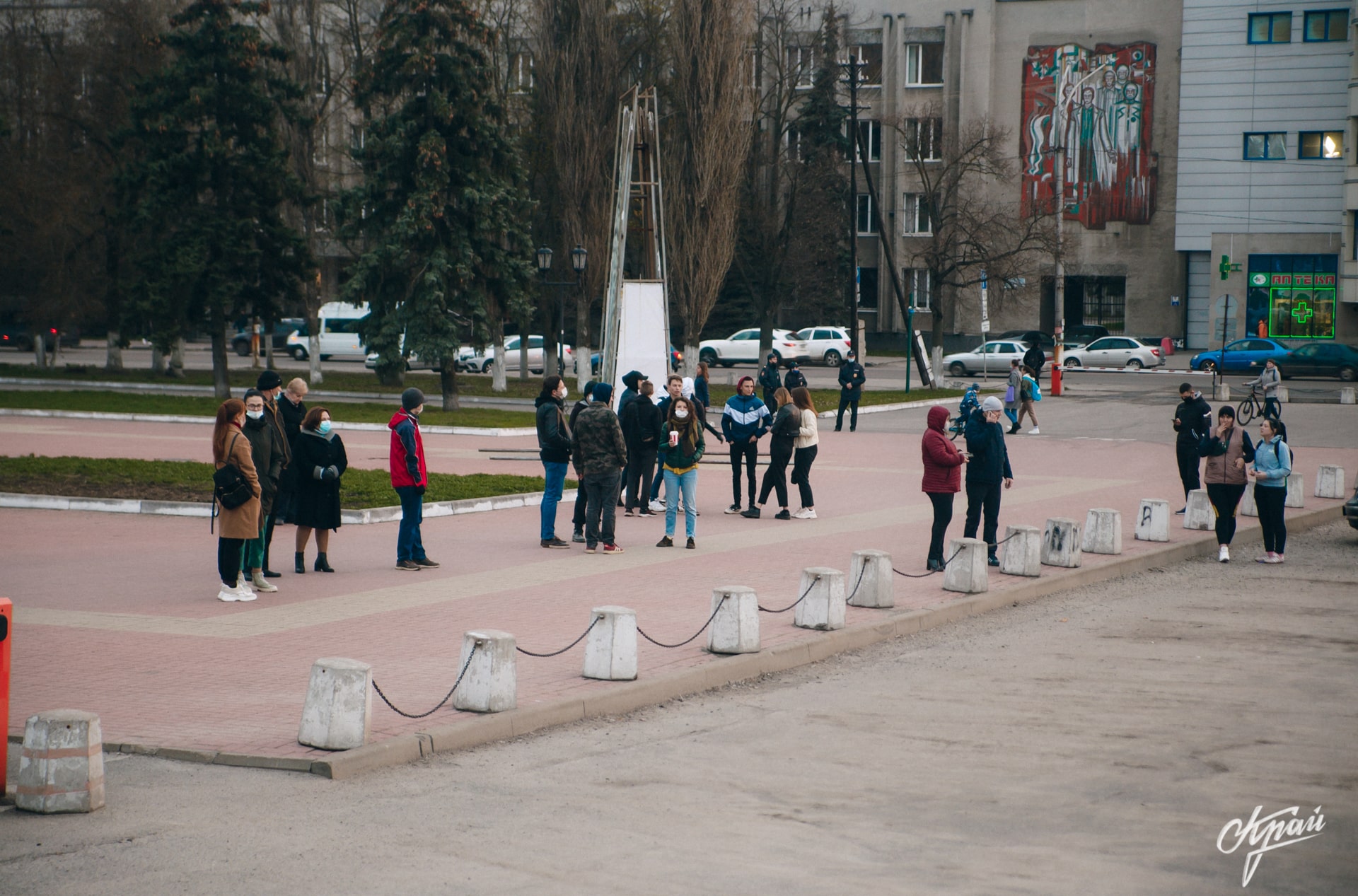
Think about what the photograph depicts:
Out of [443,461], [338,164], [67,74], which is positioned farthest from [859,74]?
[443,461]

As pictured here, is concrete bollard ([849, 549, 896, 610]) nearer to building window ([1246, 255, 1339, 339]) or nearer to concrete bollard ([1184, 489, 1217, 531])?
concrete bollard ([1184, 489, 1217, 531])

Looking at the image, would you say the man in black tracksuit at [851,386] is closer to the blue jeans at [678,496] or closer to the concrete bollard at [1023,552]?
the blue jeans at [678,496]

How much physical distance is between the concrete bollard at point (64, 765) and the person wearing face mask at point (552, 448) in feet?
27.2

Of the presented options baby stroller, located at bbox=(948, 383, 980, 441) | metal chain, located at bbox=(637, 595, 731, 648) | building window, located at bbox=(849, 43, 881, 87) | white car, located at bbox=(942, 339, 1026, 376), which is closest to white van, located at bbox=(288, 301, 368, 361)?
white car, located at bbox=(942, 339, 1026, 376)

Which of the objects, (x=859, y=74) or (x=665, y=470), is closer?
(x=665, y=470)

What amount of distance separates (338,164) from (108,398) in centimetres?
1935

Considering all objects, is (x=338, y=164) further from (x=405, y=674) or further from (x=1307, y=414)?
(x=405, y=674)

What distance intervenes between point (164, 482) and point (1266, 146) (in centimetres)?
5400

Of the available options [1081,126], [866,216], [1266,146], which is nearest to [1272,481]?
[1266,146]

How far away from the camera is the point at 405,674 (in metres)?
9.04

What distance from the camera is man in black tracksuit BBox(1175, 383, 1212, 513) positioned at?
17641 mm

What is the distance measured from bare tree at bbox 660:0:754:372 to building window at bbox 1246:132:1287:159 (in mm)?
29541

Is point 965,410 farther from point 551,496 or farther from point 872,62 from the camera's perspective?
point 872,62

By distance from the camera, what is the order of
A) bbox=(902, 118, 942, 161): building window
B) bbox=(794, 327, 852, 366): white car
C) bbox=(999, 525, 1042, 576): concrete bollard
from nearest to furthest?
1. bbox=(999, 525, 1042, 576): concrete bollard
2. bbox=(902, 118, 942, 161): building window
3. bbox=(794, 327, 852, 366): white car
